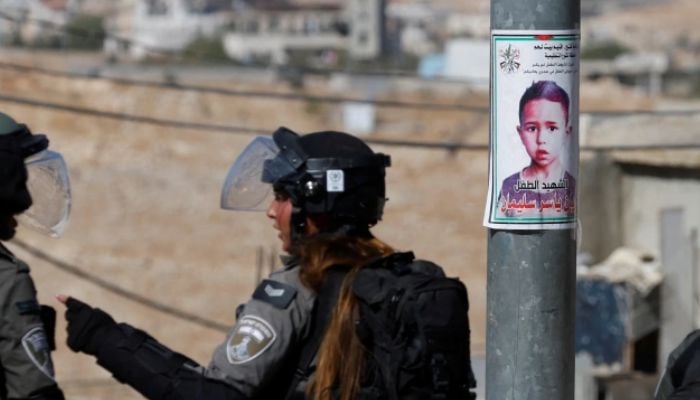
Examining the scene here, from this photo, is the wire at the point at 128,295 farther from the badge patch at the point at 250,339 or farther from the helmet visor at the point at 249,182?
the badge patch at the point at 250,339

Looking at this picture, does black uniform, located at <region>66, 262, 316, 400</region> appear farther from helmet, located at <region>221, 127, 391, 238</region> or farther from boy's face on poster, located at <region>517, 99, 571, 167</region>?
boy's face on poster, located at <region>517, 99, 571, 167</region>

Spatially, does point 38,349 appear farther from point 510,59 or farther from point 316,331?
point 510,59

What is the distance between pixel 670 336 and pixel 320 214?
20.1 ft

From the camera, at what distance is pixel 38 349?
150 inches

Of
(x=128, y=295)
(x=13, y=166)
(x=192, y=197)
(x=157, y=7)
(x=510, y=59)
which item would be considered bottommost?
(x=192, y=197)

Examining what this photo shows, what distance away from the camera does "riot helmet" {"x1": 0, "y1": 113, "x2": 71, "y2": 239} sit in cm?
393

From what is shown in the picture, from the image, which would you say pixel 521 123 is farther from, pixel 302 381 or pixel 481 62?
pixel 481 62

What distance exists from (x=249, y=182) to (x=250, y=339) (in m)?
0.80

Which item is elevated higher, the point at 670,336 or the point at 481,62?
the point at 481,62

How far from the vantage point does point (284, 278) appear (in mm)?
3771

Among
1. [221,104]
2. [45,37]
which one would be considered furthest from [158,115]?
[45,37]

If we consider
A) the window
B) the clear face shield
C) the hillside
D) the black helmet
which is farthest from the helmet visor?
the window

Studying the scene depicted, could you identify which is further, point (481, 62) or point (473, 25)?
point (473, 25)

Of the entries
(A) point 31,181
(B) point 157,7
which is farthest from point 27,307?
(B) point 157,7
